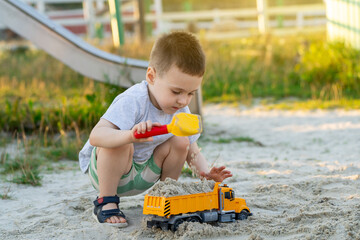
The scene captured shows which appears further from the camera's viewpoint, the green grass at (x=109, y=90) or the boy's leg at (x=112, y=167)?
the green grass at (x=109, y=90)

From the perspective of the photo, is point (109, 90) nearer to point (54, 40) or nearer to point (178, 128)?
point (54, 40)

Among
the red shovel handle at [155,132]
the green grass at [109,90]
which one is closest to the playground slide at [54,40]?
the green grass at [109,90]

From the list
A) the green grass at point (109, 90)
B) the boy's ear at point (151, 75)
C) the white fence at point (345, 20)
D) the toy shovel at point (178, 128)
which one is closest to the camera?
the toy shovel at point (178, 128)

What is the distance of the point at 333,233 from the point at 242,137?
234cm

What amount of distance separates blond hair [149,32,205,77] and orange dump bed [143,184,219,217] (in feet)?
1.81

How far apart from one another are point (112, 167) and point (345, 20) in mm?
5291

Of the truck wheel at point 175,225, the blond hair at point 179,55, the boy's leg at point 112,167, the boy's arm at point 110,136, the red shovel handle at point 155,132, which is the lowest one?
the truck wheel at point 175,225

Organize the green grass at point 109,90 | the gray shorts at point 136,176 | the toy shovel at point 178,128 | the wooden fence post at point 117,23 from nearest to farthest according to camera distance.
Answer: the toy shovel at point 178,128 → the gray shorts at point 136,176 → the green grass at point 109,90 → the wooden fence post at point 117,23

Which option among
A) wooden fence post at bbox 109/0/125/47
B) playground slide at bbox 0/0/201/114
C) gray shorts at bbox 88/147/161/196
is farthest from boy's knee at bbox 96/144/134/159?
wooden fence post at bbox 109/0/125/47

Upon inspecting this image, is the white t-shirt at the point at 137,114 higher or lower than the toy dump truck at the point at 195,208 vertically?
higher

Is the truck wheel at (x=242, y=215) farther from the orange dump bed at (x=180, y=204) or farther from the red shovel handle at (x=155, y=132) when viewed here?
the red shovel handle at (x=155, y=132)

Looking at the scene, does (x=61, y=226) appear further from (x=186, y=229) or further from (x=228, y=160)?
(x=228, y=160)

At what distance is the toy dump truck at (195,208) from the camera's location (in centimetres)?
210

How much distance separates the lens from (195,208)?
2.18 m
